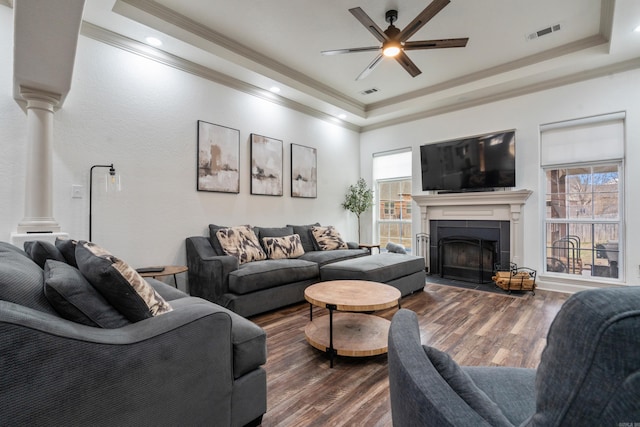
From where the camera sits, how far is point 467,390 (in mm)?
726

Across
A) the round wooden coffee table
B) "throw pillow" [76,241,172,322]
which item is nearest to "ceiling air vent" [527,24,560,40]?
the round wooden coffee table

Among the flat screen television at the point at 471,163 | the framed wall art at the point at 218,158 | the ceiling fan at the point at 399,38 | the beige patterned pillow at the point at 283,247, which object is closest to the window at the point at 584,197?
the flat screen television at the point at 471,163

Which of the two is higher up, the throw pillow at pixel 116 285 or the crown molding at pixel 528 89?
the crown molding at pixel 528 89

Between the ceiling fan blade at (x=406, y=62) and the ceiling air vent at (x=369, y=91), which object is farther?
the ceiling air vent at (x=369, y=91)

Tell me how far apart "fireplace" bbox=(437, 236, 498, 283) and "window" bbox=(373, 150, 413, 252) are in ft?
2.41

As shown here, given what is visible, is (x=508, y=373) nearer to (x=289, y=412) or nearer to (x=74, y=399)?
(x=289, y=412)

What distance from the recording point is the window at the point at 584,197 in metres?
3.84

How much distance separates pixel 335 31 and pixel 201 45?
60.9 inches

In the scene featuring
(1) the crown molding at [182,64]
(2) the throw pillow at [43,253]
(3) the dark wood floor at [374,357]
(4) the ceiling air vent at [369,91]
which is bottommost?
(3) the dark wood floor at [374,357]

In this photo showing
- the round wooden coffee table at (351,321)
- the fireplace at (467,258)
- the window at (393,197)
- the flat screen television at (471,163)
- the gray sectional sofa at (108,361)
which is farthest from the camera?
the window at (393,197)

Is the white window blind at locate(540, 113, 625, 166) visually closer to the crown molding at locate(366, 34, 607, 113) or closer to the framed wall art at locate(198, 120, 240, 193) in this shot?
the crown molding at locate(366, 34, 607, 113)

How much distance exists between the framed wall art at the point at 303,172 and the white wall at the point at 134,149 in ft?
2.30

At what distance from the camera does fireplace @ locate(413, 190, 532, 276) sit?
439 centimetres

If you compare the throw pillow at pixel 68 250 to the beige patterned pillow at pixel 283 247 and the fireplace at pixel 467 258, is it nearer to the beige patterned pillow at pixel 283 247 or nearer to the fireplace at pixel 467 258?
the beige patterned pillow at pixel 283 247
